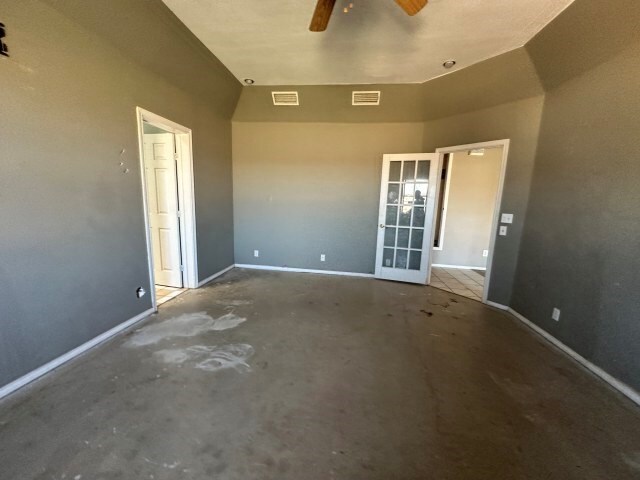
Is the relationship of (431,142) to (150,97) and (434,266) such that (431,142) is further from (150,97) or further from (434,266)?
(150,97)

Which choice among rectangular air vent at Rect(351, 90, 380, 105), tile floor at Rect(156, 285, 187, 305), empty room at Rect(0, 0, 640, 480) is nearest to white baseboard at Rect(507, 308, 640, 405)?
empty room at Rect(0, 0, 640, 480)

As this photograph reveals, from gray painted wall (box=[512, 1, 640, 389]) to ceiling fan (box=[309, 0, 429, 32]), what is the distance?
139cm

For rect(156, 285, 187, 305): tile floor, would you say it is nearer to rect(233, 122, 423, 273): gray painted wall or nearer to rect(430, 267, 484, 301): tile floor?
rect(233, 122, 423, 273): gray painted wall

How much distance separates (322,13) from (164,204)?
300 centimetres

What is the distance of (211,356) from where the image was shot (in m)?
2.22

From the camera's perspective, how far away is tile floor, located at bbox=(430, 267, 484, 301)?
3.96 meters

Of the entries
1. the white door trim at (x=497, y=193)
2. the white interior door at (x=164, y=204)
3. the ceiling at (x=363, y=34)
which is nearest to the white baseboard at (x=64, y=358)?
the white interior door at (x=164, y=204)

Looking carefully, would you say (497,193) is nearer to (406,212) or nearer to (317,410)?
(406,212)

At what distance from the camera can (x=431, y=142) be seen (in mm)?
4051

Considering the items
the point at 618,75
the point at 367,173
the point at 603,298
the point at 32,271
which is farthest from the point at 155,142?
the point at 603,298

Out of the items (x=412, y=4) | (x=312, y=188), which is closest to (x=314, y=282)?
(x=312, y=188)

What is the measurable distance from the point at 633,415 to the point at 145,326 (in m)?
4.01

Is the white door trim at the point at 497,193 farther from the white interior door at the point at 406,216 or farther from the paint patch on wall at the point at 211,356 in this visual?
the paint patch on wall at the point at 211,356

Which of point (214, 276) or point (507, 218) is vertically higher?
Answer: point (507, 218)
